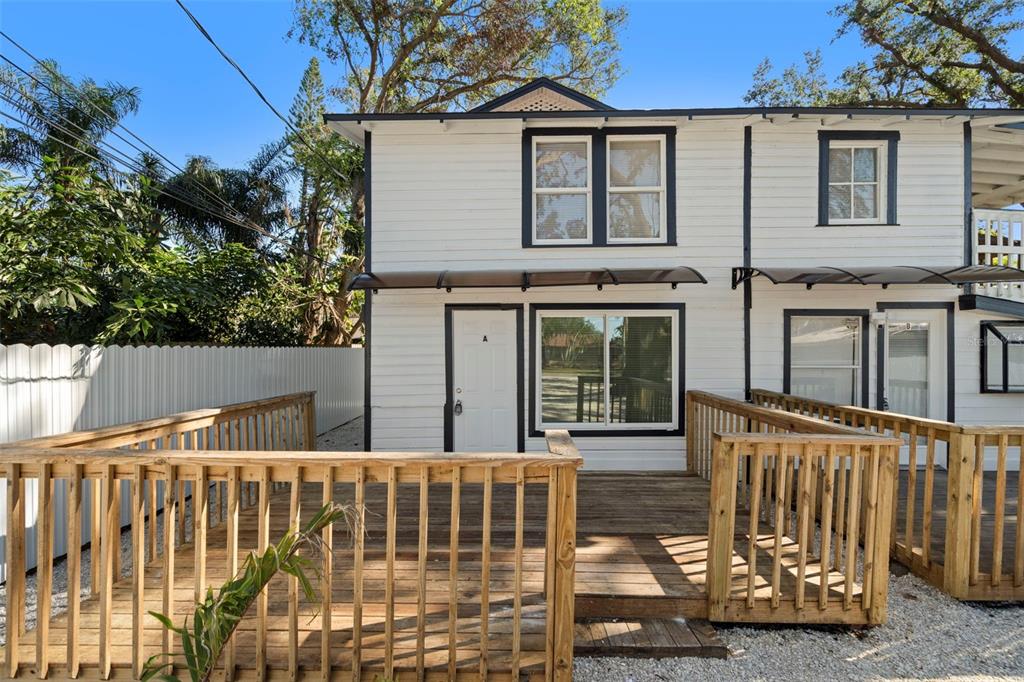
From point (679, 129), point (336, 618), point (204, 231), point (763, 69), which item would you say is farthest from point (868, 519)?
point (763, 69)

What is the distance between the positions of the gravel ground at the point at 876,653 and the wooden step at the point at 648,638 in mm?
39

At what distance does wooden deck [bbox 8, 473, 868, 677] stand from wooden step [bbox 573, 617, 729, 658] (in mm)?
12

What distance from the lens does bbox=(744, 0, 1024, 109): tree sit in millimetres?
12680

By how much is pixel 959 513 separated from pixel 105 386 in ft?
21.2

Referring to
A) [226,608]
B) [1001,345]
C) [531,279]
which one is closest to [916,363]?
[1001,345]

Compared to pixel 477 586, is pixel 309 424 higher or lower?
higher

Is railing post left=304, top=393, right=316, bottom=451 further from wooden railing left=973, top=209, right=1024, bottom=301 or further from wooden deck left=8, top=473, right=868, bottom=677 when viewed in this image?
wooden railing left=973, top=209, right=1024, bottom=301

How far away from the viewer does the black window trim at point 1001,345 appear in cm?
624

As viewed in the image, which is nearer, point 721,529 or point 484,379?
point 721,529

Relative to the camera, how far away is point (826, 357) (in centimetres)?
629

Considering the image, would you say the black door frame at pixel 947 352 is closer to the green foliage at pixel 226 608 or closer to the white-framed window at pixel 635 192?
the white-framed window at pixel 635 192

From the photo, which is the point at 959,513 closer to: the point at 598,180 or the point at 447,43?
the point at 598,180

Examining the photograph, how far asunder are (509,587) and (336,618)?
100cm

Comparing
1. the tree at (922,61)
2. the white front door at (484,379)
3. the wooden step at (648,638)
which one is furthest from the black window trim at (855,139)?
the tree at (922,61)
